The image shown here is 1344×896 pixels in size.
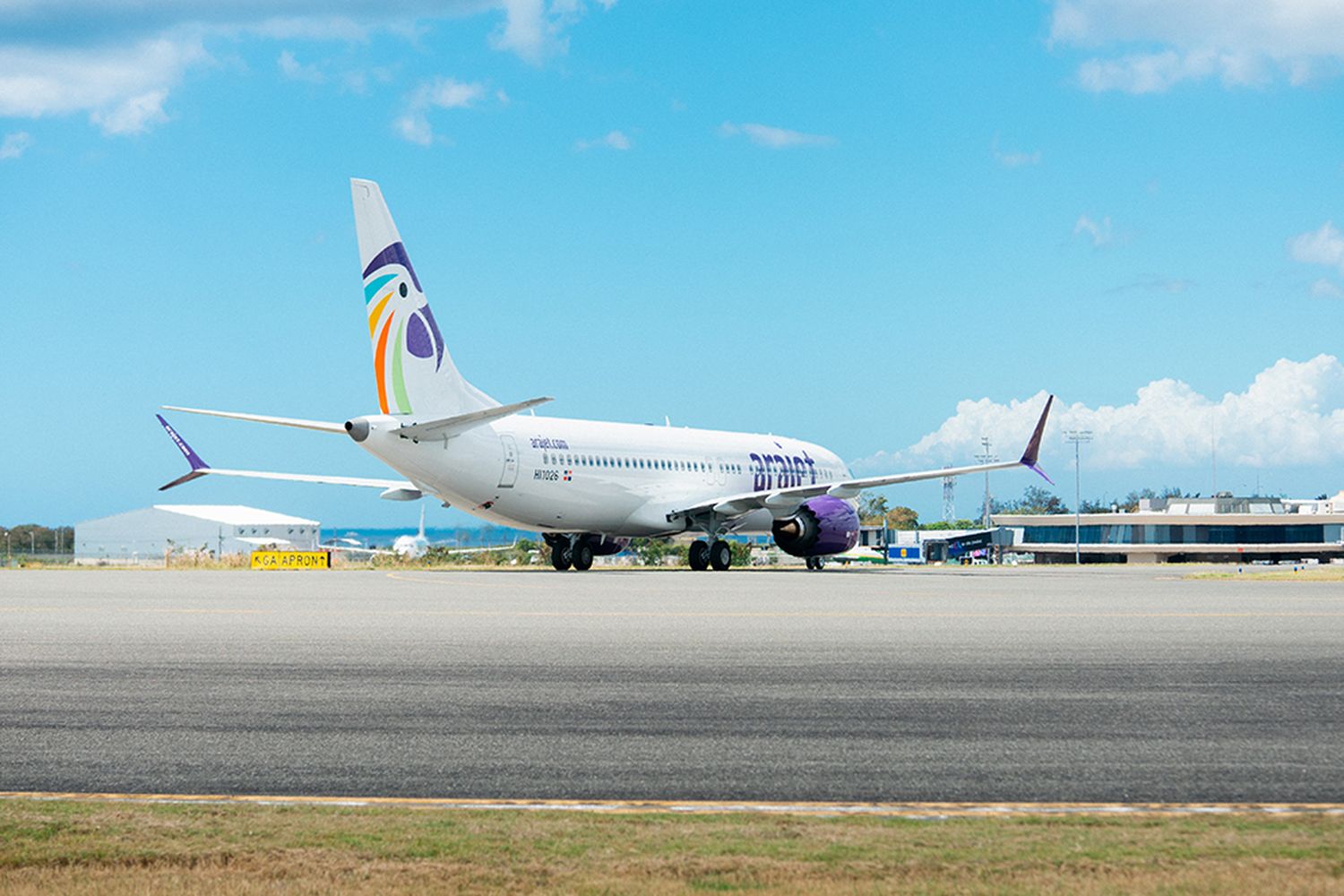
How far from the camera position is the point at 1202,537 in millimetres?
140250

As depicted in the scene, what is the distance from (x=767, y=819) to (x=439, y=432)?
31.6m

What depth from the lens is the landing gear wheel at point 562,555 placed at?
152 feet

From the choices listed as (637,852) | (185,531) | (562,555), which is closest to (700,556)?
(562,555)

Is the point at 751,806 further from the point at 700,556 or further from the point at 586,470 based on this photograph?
the point at 700,556

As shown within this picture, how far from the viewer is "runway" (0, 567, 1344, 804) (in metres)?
8.27

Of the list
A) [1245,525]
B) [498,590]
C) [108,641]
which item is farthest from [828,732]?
[1245,525]

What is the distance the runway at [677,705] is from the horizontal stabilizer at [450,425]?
14019 mm

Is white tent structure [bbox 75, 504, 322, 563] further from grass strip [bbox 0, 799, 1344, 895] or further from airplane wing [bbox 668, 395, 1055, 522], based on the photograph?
grass strip [bbox 0, 799, 1344, 895]

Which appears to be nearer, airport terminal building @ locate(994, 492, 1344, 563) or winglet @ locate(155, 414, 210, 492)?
winglet @ locate(155, 414, 210, 492)

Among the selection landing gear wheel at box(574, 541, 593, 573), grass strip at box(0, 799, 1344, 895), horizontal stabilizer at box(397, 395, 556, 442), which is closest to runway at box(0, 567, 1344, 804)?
grass strip at box(0, 799, 1344, 895)

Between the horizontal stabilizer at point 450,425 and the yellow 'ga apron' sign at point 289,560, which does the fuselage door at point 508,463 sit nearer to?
the horizontal stabilizer at point 450,425

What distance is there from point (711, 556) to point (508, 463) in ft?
33.0

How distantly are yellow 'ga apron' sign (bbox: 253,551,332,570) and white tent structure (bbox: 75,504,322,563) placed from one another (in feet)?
215

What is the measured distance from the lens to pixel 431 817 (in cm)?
723
